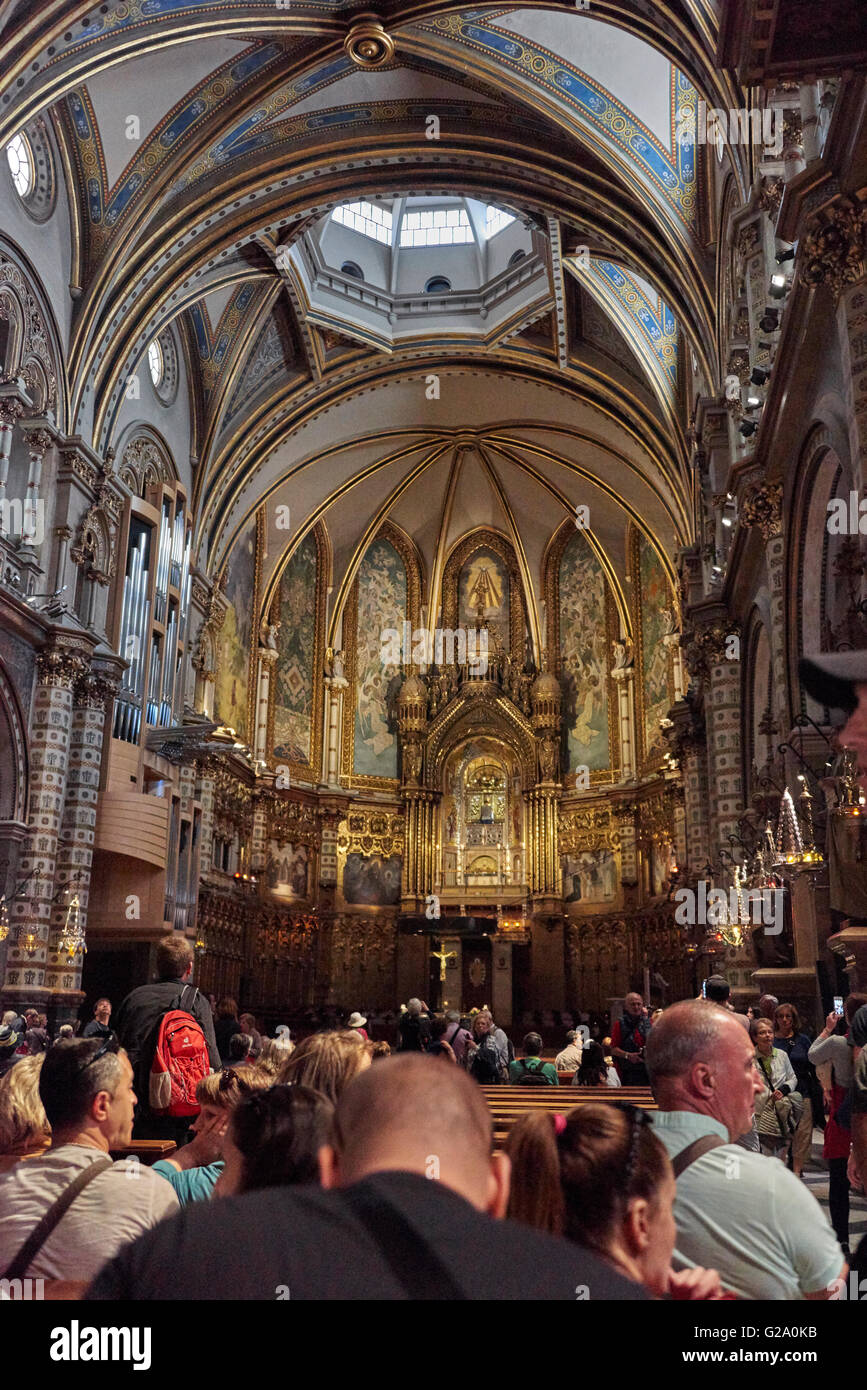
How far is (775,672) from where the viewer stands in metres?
12.7

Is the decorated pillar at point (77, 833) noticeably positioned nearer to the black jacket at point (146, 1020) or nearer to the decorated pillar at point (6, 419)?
the decorated pillar at point (6, 419)

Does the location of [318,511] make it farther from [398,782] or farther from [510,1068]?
[510,1068]

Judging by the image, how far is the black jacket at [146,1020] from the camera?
18.2ft

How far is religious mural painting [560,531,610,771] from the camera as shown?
92.7 ft

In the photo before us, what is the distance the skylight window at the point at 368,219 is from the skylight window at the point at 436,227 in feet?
1.21

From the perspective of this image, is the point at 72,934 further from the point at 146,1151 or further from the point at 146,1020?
the point at 146,1151

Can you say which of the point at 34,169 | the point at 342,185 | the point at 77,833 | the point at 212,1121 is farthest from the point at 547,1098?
the point at 342,185

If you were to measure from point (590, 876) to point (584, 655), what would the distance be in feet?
18.6

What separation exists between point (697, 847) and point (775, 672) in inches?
317

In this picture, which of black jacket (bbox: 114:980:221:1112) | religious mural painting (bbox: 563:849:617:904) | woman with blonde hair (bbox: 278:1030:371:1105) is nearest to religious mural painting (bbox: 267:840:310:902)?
religious mural painting (bbox: 563:849:617:904)

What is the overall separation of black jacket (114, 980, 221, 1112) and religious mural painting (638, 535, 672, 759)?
2042 centimetres

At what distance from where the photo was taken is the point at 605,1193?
1.99m

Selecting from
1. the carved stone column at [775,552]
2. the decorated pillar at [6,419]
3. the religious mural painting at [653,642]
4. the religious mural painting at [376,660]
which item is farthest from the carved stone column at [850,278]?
the religious mural painting at [376,660]
